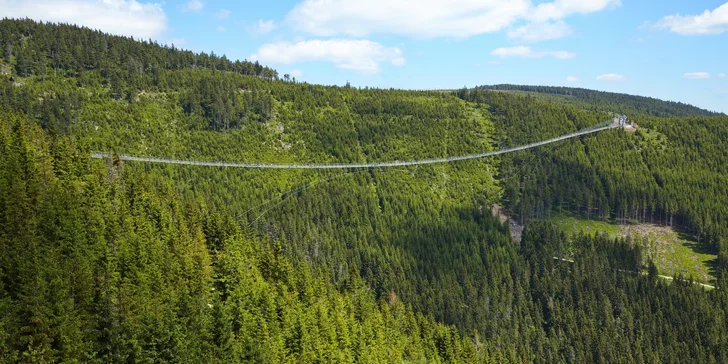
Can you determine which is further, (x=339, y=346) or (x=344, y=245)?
(x=344, y=245)

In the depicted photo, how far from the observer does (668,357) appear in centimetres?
17750

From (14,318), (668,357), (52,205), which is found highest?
(52,205)

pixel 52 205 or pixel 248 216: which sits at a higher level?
pixel 52 205

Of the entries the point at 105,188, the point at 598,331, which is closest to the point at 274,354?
the point at 105,188

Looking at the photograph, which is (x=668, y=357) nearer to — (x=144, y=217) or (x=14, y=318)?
(x=144, y=217)

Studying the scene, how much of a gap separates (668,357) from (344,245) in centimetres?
10402

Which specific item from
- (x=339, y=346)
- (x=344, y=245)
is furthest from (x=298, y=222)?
(x=339, y=346)

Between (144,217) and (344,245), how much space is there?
360 ft

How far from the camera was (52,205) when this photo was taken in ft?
232

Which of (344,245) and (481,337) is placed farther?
(344,245)

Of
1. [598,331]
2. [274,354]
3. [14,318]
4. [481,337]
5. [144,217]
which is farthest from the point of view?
[598,331]

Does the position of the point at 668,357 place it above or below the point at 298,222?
below

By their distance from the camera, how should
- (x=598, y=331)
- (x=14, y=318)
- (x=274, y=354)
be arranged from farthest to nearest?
(x=598, y=331) < (x=274, y=354) < (x=14, y=318)

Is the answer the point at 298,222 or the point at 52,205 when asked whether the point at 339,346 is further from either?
the point at 298,222
